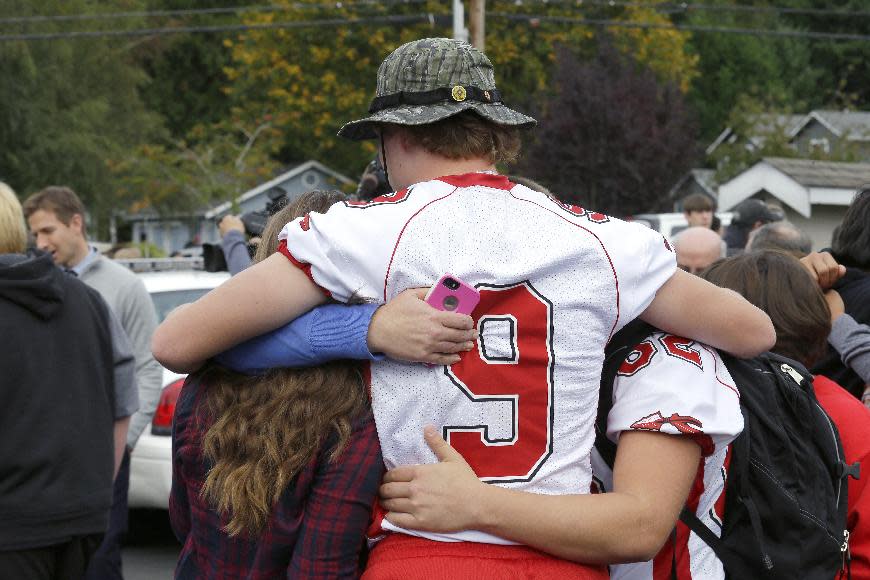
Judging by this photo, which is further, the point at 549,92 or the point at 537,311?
the point at 549,92

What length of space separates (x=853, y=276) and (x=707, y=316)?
193 centimetres

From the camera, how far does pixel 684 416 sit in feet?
7.34

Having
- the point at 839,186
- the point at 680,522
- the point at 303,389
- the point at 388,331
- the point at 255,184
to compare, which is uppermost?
the point at 388,331

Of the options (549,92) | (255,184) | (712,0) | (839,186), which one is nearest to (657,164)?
(549,92)

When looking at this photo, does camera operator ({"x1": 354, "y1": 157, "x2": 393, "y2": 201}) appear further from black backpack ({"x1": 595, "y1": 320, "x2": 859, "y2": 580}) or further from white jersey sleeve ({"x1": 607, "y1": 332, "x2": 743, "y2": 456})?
white jersey sleeve ({"x1": 607, "y1": 332, "x2": 743, "y2": 456})

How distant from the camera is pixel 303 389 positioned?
2232mm

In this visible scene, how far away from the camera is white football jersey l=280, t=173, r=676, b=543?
213 cm

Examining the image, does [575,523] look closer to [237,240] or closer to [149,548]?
[237,240]

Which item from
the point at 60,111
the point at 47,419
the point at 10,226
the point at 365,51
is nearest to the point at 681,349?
the point at 47,419

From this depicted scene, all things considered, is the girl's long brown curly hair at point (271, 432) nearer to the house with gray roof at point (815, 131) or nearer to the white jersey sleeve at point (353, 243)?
the white jersey sleeve at point (353, 243)

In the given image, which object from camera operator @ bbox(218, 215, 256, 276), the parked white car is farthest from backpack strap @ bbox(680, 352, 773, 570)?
the parked white car

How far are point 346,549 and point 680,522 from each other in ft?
2.39

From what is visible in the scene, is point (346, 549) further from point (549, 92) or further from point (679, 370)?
point (549, 92)

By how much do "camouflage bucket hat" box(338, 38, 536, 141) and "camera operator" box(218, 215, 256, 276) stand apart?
3.61 m
